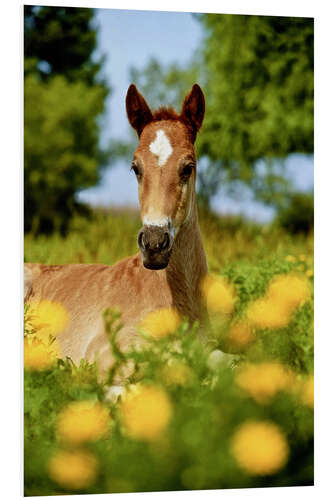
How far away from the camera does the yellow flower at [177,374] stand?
90.0 inches

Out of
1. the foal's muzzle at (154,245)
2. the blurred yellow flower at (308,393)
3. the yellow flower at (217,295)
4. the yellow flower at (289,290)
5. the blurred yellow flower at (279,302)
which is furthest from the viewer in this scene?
the yellow flower at (289,290)

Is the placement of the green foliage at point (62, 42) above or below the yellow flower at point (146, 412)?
above

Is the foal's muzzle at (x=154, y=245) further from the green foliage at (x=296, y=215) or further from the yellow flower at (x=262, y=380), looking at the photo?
the green foliage at (x=296, y=215)

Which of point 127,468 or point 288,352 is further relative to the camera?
point 288,352

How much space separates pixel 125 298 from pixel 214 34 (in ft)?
5.61

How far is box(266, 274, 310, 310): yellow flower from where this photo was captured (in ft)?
10.9

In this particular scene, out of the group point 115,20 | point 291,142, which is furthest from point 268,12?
point 291,142

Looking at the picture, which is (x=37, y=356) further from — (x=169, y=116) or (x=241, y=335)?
(x=169, y=116)

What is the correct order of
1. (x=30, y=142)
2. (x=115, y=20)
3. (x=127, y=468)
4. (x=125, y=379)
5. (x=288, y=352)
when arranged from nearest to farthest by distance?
(x=127, y=468) < (x=125, y=379) < (x=288, y=352) < (x=115, y=20) < (x=30, y=142)

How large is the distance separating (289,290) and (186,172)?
1049 millimetres

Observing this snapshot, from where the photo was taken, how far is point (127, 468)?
2.31 metres

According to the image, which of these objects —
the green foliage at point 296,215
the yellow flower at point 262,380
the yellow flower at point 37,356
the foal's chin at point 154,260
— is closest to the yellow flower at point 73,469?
the yellow flower at point 37,356

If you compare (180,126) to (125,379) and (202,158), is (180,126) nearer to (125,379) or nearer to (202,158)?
(202,158)

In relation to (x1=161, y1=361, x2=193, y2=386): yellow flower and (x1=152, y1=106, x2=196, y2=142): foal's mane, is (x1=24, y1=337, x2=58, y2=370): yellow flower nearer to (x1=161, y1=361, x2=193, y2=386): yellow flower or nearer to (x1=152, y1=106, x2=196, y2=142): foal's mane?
(x1=161, y1=361, x2=193, y2=386): yellow flower
